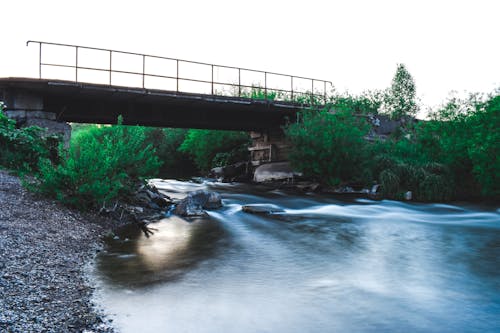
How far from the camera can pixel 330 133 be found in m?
22.2

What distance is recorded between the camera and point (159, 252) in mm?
8977

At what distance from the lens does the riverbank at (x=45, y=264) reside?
4836mm

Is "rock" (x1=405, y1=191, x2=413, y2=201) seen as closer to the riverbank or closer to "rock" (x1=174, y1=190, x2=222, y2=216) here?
"rock" (x1=174, y1=190, x2=222, y2=216)

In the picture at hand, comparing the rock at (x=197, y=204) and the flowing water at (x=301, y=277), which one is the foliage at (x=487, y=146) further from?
the rock at (x=197, y=204)

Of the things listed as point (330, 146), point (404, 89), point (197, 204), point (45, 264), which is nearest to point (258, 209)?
point (197, 204)

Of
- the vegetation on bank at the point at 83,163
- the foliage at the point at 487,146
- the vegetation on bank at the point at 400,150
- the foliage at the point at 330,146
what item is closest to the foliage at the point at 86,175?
the vegetation on bank at the point at 83,163

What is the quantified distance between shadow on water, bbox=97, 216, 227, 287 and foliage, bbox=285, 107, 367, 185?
11.2m

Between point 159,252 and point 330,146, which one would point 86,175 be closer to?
point 159,252

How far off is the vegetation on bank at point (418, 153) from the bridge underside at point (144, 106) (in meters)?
3.60

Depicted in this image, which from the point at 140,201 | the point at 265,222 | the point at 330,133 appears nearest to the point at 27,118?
the point at 140,201

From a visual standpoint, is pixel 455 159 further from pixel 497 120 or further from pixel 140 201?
pixel 140 201

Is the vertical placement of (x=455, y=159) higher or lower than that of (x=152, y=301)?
higher

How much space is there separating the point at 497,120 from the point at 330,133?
7.98m

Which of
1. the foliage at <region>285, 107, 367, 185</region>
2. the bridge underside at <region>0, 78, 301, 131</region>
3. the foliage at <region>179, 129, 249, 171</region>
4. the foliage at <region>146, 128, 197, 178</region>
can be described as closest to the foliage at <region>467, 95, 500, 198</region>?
the foliage at <region>285, 107, 367, 185</region>
